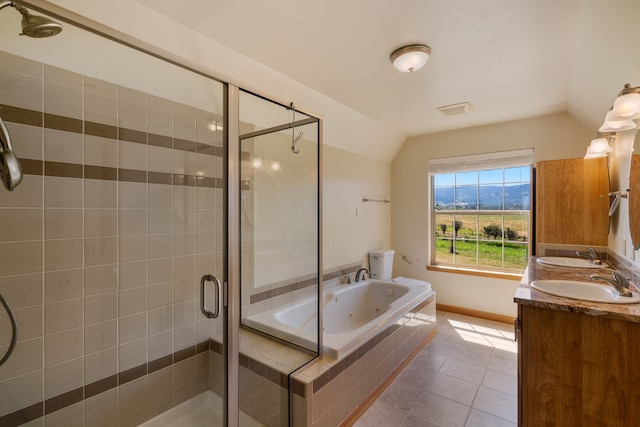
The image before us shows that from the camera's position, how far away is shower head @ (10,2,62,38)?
1.09m

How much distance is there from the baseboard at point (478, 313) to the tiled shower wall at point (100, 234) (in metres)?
3.20

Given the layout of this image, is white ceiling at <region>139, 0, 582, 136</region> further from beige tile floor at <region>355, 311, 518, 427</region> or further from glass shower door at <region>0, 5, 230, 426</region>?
beige tile floor at <region>355, 311, 518, 427</region>

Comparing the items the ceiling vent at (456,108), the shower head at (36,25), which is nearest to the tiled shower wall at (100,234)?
the shower head at (36,25)

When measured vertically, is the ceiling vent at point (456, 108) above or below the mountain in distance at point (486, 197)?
above

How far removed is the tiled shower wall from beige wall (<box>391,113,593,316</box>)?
302cm

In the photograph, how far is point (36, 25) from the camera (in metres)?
1.13

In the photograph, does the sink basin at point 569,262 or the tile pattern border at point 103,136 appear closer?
the tile pattern border at point 103,136

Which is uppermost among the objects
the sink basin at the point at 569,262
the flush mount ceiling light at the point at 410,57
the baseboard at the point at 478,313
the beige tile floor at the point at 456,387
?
the flush mount ceiling light at the point at 410,57

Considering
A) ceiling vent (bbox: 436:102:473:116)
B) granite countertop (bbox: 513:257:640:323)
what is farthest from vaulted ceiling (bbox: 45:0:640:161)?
Result: granite countertop (bbox: 513:257:640:323)

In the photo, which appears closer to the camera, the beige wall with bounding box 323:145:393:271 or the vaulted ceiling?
the vaulted ceiling

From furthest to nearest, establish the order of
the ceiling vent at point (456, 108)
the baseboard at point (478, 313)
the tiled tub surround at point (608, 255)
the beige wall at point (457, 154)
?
the baseboard at point (478, 313) < the beige wall at point (457, 154) < the ceiling vent at point (456, 108) < the tiled tub surround at point (608, 255)

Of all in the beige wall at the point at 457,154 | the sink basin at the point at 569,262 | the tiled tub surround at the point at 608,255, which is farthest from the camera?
the beige wall at the point at 457,154

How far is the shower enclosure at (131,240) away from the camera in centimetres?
132

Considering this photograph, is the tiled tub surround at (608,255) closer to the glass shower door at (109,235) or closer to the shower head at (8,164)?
the glass shower door at (109,235)
